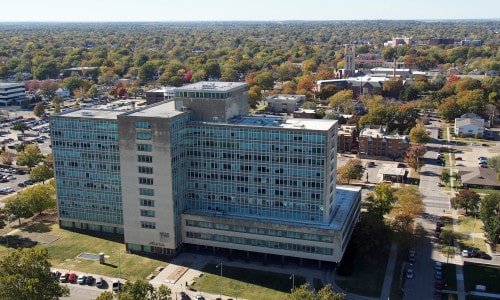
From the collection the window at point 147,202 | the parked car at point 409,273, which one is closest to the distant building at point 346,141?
the parked car at point 409,273

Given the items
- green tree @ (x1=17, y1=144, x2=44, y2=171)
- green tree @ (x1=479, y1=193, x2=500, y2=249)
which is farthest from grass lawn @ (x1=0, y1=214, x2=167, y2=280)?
green tree @ (x1=479, y1=193, x2=500, y2=249)

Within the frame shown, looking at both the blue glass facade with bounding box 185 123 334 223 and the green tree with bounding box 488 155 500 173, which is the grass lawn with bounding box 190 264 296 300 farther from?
the green tree with bounding box 488 155 500 173

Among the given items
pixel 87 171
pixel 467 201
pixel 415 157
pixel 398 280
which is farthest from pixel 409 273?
pixel 415 157

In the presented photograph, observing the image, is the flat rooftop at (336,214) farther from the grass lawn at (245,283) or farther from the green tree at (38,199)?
the green tree at (38,199)

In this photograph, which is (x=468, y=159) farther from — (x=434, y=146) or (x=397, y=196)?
(x=397, y=196)

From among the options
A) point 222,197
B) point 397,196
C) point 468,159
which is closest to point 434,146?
point 468,159
